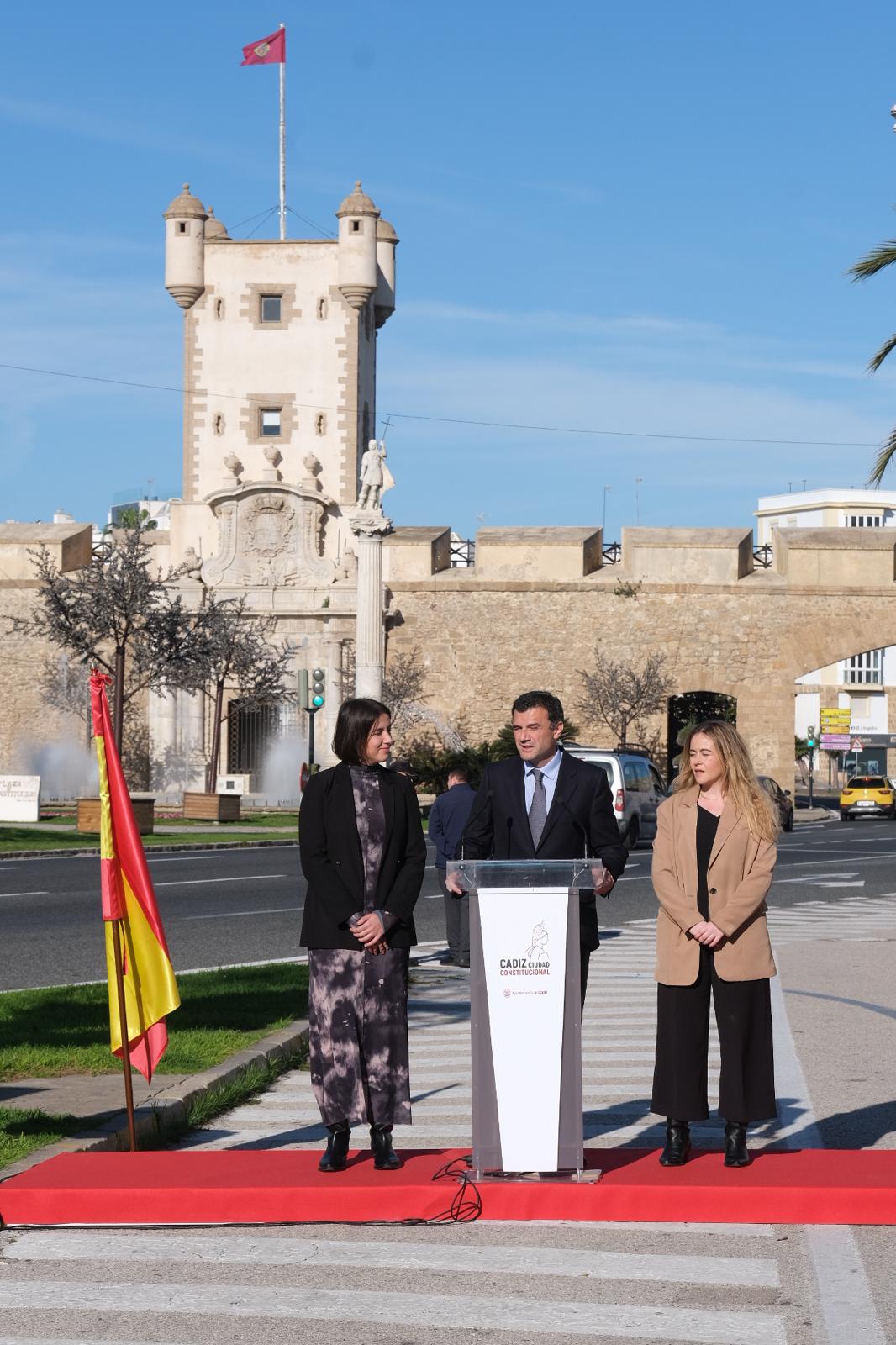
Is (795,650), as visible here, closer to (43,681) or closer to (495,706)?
(495,706)

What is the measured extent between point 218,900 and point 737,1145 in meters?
13.9

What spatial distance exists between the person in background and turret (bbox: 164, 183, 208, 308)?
41009 millimetres

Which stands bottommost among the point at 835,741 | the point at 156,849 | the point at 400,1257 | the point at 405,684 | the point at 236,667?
the point at 400,1257

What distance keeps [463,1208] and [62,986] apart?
6.30 m

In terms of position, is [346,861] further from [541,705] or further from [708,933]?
[708,933]

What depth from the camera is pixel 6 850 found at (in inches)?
1091

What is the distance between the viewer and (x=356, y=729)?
22.2 feet

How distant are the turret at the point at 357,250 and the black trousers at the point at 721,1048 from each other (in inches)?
1908

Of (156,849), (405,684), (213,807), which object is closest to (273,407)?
(405,684)

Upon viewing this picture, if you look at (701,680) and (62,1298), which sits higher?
(701,680)

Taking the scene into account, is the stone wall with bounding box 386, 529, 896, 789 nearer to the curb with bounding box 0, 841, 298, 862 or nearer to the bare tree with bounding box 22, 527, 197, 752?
the bare tree with bounding box 22, 527, 197, 752

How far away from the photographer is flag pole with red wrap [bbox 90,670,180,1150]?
6.65 metres

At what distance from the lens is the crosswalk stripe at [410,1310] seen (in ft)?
16.0

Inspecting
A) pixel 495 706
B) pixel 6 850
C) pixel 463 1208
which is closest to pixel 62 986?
pixel 463 1208
